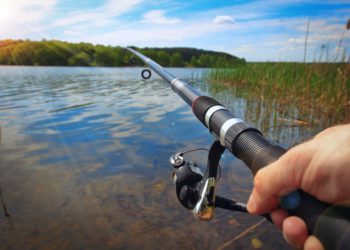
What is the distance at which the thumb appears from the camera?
76 cm

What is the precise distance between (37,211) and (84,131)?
324cm

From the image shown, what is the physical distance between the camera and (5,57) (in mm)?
58500

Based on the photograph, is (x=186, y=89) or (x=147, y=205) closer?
(x=186, y=89)

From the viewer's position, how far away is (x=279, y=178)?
2.61ft

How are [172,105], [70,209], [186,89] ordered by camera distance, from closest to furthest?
[186,89]
[70,209]
[172,105]

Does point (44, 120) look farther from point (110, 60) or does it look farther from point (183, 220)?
point (110, 60)


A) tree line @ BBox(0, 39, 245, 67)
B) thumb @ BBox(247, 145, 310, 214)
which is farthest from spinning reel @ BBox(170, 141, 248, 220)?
tree line @ BBox(0, 39, 245, 67)

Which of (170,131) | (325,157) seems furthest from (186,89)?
(170,131)

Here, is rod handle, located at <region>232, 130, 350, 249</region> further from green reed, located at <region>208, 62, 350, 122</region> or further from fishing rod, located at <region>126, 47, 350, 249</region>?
green reed, located at <region>208, 62, 350, 122</region>

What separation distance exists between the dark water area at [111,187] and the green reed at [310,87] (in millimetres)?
1179

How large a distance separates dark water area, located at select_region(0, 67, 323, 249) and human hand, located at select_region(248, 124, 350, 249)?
209 cm

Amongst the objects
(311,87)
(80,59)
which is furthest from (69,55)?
(311,87)

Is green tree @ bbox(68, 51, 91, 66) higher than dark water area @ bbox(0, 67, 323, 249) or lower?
higher

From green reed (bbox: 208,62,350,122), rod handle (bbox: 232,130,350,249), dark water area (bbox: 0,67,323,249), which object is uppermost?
rod handle (bbox: 232,130,350,249)
